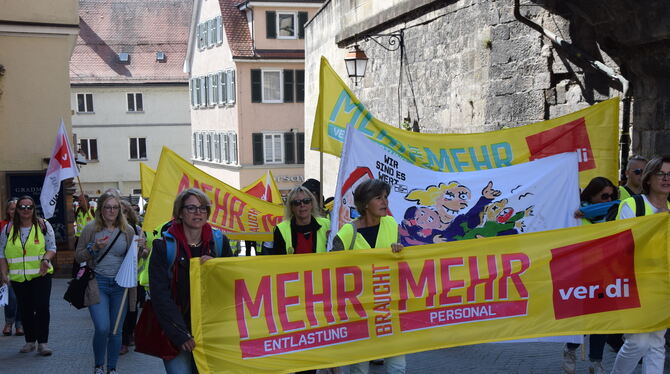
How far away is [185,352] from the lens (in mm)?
5031

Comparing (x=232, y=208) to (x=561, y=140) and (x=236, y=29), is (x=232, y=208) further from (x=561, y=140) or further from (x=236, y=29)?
(x=236, y=29)

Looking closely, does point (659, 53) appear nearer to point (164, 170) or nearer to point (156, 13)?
point (164, 170)

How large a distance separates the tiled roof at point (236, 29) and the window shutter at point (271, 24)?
38.7 inches

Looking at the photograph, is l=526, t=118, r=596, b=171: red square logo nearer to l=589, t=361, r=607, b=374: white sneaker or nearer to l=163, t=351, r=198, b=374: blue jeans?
l=589, t=361, r=607, b=374: white sneaker

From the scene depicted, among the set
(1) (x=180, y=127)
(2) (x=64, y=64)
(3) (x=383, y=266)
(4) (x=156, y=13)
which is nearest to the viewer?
(3) (x=383, y=266)

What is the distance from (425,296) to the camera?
5.41 metres

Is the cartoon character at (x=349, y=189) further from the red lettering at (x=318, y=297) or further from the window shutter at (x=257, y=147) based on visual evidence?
the window shutter at (x=257, y=147)

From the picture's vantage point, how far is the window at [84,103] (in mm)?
48094

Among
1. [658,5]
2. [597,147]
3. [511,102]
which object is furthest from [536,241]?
[511,102]

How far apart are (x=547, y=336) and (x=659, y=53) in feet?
13.2

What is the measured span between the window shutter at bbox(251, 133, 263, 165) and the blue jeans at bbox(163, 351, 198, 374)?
33714 mm

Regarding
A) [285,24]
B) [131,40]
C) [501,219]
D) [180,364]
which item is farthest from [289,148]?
[180,364]

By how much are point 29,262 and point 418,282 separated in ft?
14.7

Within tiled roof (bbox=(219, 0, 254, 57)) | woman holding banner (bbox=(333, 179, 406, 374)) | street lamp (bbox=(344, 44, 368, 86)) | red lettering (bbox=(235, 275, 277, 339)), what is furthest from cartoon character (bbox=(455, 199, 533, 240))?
tiled roof (bbox=(219, 0, 254, 57))
